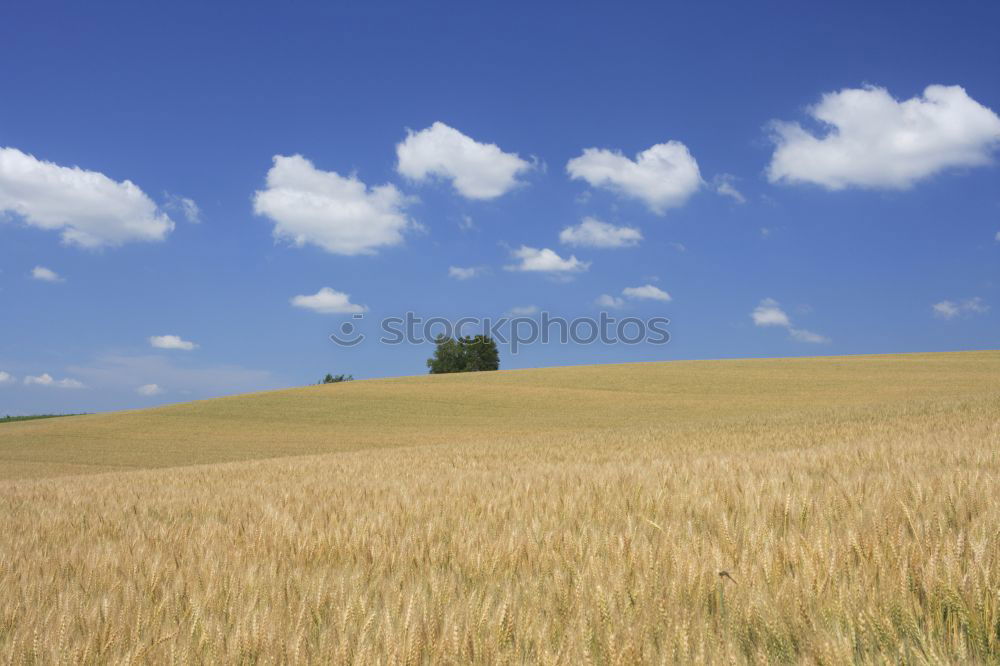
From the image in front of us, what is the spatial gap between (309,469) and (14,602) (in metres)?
5.99

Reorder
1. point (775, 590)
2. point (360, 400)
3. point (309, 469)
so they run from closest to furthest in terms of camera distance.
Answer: point (775, 590) < point (309, 469) < point (360, 400)

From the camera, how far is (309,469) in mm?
7996

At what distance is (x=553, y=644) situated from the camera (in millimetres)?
1584

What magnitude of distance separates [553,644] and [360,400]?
133 feet

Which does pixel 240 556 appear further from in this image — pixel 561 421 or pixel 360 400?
pixel 360 400

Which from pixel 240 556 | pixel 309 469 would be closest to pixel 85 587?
pixel 240 556

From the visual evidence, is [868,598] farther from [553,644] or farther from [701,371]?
[701,371]

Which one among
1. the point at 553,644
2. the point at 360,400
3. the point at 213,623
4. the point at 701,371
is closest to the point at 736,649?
the point at 553,644

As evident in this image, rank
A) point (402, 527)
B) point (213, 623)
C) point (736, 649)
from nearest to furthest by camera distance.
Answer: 1. point (736, 649)
2. point (213, 623)
3. point (402, 527)

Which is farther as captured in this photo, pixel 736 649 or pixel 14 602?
pixel 14 602

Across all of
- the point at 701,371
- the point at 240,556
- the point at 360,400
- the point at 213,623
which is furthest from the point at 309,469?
the point at 701,371


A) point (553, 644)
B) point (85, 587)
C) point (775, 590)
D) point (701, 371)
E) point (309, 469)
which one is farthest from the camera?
point (701, 371)

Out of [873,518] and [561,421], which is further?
[561,421]

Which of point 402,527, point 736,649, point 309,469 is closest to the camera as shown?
point 736,649
